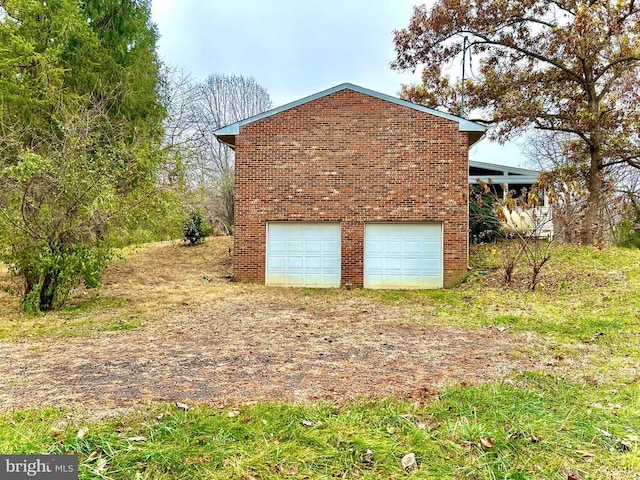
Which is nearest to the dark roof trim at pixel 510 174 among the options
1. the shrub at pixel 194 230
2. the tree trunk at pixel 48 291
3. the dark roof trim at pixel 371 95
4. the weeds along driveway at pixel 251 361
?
the dark roof trim at pixel 371 95

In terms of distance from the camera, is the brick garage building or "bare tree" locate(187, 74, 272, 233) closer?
the brick garage building

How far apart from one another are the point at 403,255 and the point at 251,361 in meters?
7.37

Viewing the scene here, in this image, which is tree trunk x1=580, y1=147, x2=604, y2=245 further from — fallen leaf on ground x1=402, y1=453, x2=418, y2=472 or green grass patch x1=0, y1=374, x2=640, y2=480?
fallen leaf on ground x1=402, y1=453, x2=418, y2=472

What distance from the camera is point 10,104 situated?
1158 centimetres

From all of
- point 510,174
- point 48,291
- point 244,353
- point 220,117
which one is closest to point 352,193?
point 244,353

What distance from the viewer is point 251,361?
4.97 metres

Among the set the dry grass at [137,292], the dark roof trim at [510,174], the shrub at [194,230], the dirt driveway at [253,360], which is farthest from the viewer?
the dark roof trim at [510,174]

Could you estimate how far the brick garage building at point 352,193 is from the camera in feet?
37.6

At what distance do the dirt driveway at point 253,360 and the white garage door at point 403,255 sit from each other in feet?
11.5

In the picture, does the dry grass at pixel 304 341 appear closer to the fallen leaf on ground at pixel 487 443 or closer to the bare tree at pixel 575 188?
the fallen leaf on ground at pixel 487 443

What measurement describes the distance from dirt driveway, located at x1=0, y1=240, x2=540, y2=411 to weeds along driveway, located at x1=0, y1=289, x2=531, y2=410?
0.04ft

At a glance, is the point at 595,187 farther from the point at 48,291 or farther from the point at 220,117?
the point at 220,117

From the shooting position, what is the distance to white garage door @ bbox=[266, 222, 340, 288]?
1177 cm

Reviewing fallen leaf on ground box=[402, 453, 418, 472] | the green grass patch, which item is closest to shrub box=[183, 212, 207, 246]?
the green grass patch
